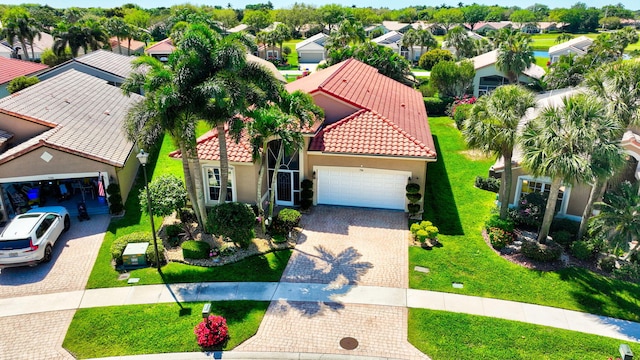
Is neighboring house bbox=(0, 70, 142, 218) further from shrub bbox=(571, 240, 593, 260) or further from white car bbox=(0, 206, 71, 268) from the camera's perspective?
shrub bbox=(571, 240, 593, 260)

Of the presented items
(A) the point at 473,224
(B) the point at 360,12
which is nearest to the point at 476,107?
(A) the point at 473,224

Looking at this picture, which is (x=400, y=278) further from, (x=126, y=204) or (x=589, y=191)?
(x=126, y=204)

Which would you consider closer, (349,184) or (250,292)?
(250,292)

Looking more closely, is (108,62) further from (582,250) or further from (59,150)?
(582,250)

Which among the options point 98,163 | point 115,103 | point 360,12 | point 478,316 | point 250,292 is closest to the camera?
point 478,316

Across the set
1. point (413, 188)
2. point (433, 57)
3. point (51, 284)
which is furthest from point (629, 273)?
point (433, 57)

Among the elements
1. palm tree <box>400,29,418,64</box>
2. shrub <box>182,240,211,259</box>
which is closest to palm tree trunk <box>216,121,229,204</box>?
shrub <box>182,240,211,259</box>
